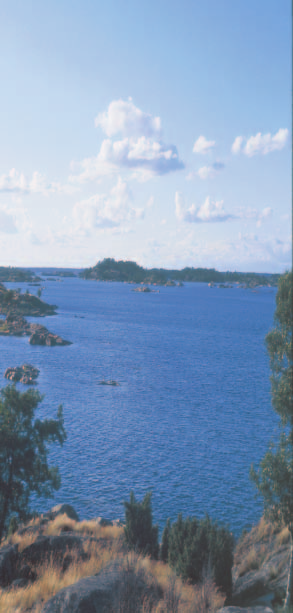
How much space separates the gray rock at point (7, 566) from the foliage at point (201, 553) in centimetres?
684

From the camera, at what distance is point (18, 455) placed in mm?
24844

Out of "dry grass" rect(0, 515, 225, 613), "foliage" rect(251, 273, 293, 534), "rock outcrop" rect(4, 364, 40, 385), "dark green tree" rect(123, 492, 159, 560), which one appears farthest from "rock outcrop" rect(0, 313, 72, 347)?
"foliage" rect(251, 273, 293, 534)

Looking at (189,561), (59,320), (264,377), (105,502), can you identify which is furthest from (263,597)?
(59,320)

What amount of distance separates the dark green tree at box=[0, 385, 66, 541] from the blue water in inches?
598

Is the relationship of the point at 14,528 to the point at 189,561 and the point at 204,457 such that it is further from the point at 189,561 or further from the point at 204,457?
the point at 204,457

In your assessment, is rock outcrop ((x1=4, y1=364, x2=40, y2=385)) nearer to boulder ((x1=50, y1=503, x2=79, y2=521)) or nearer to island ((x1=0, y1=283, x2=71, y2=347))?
island ((x1=0, y1=283, x2=71, y2=347))

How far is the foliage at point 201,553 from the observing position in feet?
57.8

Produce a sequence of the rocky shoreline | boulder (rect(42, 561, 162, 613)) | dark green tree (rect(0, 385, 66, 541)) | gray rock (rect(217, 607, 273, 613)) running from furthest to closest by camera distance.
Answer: dark green tree (rect(0, 385, 66, 541)), the rocky shoreline, gray rock (rect(217, 607, 273, 613)), boulder (rect(42, 561, 162, 613))

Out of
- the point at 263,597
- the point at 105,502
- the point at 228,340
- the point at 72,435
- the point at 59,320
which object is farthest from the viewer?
the point at 59,320

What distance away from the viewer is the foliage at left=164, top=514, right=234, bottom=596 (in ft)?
57.8

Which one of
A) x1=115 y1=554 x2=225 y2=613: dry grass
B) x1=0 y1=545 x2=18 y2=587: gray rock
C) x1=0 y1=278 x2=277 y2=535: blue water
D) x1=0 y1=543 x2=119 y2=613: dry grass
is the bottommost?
x1=0 y1=278 x2=277 y2=535: blue water

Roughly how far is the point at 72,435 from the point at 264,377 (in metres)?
45.6

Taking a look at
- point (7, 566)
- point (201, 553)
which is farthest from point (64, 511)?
point (201, 553)

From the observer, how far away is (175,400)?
71.8m
